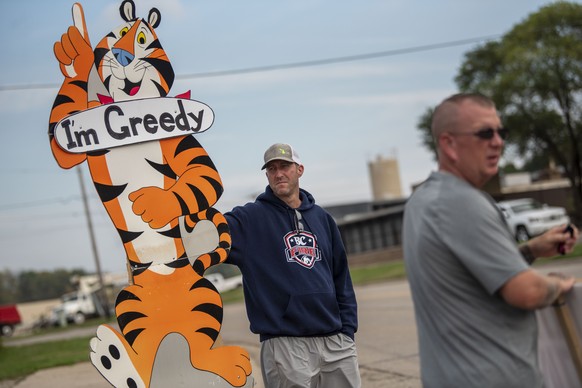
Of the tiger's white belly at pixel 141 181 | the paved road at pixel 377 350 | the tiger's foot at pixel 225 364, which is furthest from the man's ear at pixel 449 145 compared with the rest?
the paved road at pixel 377 350

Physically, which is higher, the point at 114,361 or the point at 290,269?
the point at 290,269

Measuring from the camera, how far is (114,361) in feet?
18.6

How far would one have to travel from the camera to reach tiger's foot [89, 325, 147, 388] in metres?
5.66

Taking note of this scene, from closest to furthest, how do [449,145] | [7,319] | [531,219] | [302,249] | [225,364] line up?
[449,145], [302,249], [225,364], [531,219], [7,319]

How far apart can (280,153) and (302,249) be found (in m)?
0.66

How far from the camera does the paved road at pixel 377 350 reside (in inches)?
378

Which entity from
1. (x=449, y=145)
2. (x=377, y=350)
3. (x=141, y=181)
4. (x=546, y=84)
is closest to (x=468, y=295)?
(x=449, y=145)

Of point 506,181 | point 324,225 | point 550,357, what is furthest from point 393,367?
point 506,181

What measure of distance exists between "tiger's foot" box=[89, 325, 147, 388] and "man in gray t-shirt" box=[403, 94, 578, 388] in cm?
292

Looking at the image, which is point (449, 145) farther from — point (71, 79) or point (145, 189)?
point (71, 79)

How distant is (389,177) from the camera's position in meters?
81.2

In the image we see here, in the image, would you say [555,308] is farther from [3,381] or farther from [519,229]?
[519,229]

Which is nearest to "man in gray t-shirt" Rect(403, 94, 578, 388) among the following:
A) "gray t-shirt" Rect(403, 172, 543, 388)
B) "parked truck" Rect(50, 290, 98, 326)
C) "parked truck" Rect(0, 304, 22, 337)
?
"gray t-shirt" Rect(403, 172, 543, 388)

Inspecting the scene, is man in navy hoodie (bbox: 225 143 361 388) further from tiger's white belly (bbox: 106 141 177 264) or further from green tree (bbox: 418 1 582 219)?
green tree (bbox: 418 1 582 219)
